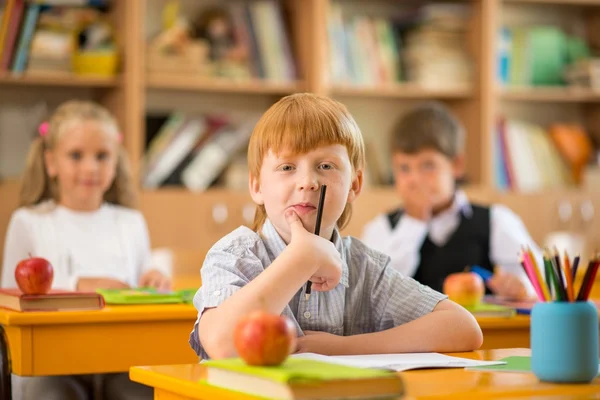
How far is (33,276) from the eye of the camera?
203 cm

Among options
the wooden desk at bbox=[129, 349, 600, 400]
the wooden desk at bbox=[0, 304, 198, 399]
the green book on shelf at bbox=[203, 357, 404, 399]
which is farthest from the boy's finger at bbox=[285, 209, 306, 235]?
the wooden desk at bbox=[0, 304, 198, 399]

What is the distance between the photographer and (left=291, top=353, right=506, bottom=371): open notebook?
4.39 ft

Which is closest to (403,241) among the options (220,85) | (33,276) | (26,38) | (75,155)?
(75,155)

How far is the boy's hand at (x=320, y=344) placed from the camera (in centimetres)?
151

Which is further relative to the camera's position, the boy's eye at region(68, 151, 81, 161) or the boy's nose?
the boy's eye at region(68, 151, 81, 161)

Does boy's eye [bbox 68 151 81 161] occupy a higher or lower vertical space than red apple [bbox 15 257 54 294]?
higher

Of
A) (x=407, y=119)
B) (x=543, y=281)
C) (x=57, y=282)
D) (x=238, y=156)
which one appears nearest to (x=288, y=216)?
(x=543, y=281)

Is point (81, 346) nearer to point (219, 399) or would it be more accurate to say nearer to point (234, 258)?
point (234, 258)

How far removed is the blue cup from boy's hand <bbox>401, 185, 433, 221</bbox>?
202 centimetres

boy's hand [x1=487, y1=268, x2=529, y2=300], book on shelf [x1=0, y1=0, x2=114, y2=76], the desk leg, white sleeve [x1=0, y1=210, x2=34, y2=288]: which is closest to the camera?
the desk leg

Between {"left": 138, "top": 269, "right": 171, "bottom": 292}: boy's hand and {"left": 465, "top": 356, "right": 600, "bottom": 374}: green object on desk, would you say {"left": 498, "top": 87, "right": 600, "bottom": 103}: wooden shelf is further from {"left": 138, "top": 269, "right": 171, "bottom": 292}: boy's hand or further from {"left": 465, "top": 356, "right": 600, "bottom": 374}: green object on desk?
{"left": 465, "top": 356, "right": 600, "bottom": 374}: green object on desk

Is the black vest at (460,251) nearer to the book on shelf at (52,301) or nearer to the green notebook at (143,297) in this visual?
the green notebook at (143,297)

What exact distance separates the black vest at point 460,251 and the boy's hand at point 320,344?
175 centimetres

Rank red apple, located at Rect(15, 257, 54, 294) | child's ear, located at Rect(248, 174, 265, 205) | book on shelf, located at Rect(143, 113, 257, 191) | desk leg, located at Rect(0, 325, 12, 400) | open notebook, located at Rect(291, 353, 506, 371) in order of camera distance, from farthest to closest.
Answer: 1. book on shelf, located at Rect(143, 113, 257, 191)
2. red apple, located at Rect(15, 257, 54, 294)
3. desk leg, located at Rect(0, 325, 12, 400)
4. child's ear, located at Rect(248, 174, 265, 205)
5. open notebook, located at Rect(291, 353, 506, 371)
